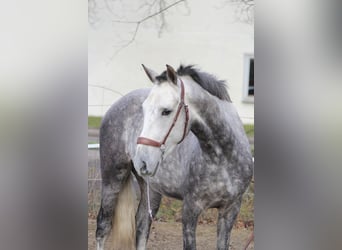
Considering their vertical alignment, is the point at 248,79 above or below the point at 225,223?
above

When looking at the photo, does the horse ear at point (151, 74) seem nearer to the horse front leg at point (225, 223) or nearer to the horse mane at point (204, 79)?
the horse mane at point (204, 79)

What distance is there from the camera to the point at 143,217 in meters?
3.29

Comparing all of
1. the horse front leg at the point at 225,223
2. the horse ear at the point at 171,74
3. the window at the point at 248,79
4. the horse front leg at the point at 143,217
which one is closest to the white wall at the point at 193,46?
the window at the point at 248,79

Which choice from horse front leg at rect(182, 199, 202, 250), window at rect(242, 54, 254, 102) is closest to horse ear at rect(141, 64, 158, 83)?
window at rect(242, 54, 254, 102)

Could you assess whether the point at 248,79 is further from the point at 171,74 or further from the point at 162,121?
the point at 162,121

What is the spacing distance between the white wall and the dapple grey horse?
0.07 meters

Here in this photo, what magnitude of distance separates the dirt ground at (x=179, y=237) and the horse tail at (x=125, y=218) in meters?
0.13

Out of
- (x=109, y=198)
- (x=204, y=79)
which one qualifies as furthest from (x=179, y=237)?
(x=204, y=79)

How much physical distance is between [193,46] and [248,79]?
0.39m
